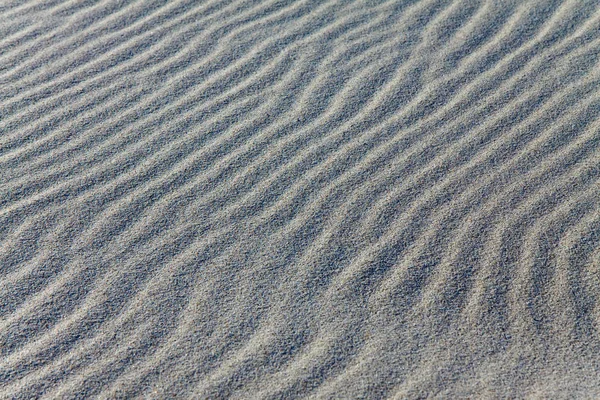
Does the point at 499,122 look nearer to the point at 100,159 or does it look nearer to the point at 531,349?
the point at 531,349

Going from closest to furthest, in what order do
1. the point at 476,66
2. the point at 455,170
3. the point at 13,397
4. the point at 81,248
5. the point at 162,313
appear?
1. the point at 13,397
2. the point at 162,313
3. the point at 81,248
4. the point at 455,170
5. the point at 476,66

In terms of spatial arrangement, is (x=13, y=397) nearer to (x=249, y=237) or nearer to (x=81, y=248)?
(x=81, y=248)

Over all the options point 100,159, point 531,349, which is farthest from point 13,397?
point 531,349

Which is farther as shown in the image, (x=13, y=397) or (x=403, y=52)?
(x=403, y=52)

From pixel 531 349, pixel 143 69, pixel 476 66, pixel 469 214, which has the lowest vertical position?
pixel 531 349

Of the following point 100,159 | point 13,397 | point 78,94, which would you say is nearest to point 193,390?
point 13,397

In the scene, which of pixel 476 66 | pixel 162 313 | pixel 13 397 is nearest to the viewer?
pixel 13 397

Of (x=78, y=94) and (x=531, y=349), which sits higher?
(x=78, y=94)
